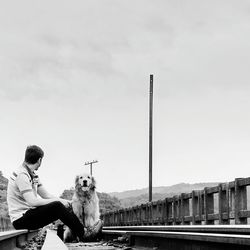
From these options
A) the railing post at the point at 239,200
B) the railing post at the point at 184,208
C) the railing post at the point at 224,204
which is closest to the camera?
the railing post at the point at 239,200

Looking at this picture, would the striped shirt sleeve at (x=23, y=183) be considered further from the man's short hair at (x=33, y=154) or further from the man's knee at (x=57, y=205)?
the man's knee at (x=57, y=205)

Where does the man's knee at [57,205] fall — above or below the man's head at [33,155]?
below

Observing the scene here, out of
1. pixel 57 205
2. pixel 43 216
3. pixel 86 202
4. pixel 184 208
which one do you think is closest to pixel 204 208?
pixel 184 208

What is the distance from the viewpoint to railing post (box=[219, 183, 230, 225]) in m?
12.9

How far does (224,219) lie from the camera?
1296 cm

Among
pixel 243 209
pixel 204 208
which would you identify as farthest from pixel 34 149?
pixel 204 208

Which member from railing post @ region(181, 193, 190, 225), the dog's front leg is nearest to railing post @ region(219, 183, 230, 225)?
the dog's front leg

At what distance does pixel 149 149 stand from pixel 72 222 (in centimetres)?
2683

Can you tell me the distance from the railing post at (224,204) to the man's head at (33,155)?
258 inches

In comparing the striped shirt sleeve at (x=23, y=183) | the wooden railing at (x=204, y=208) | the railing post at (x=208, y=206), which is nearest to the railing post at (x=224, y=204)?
the wooden railing at (x=204, y=208)

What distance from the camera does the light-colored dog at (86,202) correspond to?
11688 mm

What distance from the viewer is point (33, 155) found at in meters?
6.94

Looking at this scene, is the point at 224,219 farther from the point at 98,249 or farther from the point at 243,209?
the point at 98,249

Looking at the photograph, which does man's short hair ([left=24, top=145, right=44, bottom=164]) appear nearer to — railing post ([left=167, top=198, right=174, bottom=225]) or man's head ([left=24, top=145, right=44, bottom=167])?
man's head ([left=24, top=145, right=44, bottom=167])
